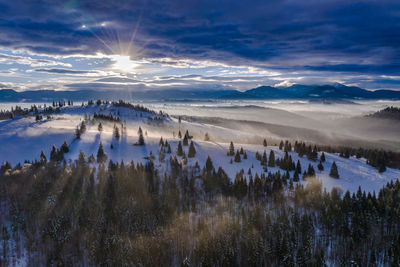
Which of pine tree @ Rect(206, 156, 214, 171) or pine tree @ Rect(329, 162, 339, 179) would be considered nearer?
pine tree @ Rect(206, 156, 214, 171)


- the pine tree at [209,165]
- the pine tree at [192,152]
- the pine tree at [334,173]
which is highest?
the pine tree at [192,152]

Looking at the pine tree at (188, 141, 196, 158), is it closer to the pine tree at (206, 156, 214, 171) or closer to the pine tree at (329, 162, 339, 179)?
the pine tree at (206, 156, 214, 171)

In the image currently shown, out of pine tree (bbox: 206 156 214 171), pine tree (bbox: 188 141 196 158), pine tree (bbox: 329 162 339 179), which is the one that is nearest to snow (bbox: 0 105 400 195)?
pine tree (bbox: 329 162 339 179)

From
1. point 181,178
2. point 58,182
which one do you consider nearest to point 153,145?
point 181,178

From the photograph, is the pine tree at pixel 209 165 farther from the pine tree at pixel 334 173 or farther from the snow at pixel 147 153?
the pine tree at pixel 334 173

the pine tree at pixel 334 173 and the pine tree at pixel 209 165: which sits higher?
the pine tree at pixel 209 165

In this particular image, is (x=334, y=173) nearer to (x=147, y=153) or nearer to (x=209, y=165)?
(x=209, y=165)

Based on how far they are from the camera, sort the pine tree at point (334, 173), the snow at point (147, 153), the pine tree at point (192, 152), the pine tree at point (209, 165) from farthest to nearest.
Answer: the pine tree at point (192, 152) < the pine tree at point (334, 173) < the snow at point (147, 153) < the pine tree at point (209, 165)

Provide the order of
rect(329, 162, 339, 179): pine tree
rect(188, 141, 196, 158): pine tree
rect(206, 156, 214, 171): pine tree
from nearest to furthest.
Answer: rect(206, 156, 214, 171): pine tree, rect(329, 162, 339, 179): pine tree, rect(188, 141, 196, 158): pine tree

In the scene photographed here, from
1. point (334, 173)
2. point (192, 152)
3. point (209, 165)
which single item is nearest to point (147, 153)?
point (192, 152)

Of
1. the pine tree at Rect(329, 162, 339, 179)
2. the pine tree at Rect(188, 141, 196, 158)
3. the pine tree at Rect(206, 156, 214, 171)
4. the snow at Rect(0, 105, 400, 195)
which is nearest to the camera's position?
the pine tree at Rect(206, 156, 214, 171)

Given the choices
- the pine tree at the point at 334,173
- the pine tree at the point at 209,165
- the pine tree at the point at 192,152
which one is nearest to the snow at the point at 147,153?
the pine tree at the point at 334,173

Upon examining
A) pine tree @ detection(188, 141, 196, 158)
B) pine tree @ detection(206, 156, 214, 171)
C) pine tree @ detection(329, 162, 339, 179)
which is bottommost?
pine tree @ detection(329, 162, 339, 179)

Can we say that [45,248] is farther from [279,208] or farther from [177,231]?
[279,208]
